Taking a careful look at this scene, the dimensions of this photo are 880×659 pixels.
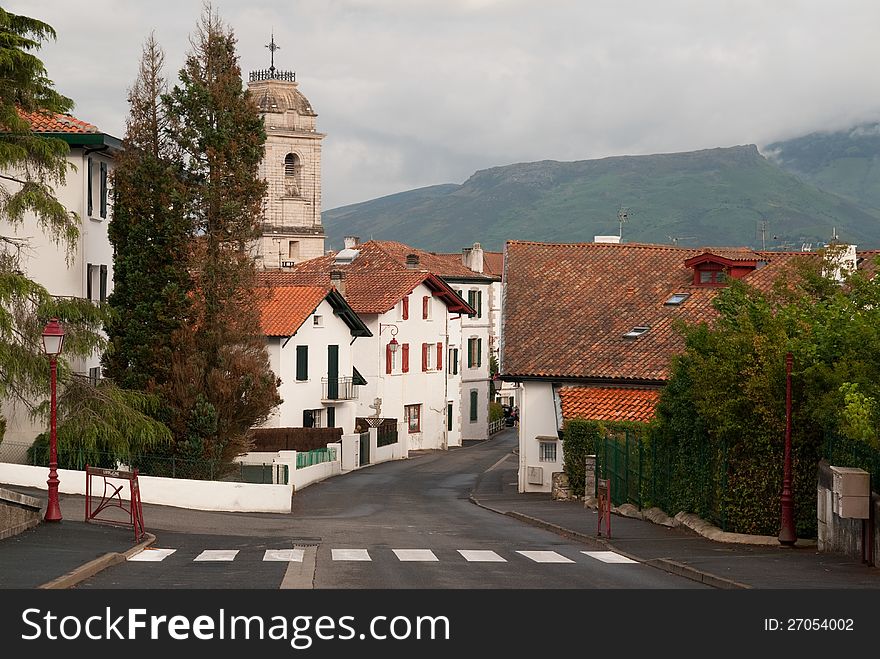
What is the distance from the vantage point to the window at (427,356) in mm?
70312

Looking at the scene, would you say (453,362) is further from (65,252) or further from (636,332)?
(65,252)

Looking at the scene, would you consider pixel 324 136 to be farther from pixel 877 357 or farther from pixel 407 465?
pixel 877 357

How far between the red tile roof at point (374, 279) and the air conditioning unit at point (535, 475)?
20.1 meters

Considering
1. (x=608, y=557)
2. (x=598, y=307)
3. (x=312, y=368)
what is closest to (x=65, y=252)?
(x=312, y=368)

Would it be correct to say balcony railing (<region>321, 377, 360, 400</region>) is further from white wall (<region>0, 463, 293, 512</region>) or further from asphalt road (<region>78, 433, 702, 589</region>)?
white wall (<region>0, 463, 293, 512</region>)

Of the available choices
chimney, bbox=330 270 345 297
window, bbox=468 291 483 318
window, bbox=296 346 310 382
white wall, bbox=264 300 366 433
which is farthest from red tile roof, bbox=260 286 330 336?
window, bbox=468 291 483 318

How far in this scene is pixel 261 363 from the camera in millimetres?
38156

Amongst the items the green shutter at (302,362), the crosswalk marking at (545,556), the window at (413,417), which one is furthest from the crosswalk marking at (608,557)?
the window at (413,417)

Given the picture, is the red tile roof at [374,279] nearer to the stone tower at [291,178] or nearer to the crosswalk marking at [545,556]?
the stone tower at [291,178]

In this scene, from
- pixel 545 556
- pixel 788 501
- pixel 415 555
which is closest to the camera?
pixel 545 556

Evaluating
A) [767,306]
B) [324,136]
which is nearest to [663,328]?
[767,306]

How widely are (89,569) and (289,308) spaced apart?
1507 inches

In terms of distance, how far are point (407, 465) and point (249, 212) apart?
23.2 metres

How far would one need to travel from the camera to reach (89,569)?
53.6 ft
